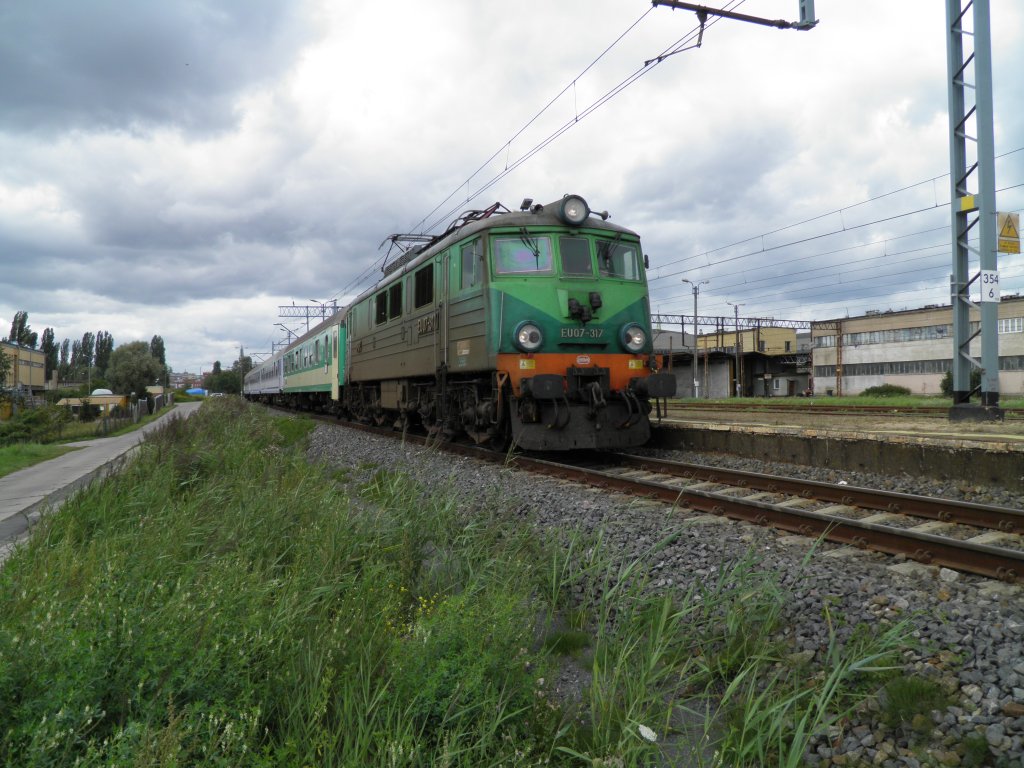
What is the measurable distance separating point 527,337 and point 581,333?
0.84 meters

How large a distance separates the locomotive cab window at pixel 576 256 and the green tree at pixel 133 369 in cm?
7282

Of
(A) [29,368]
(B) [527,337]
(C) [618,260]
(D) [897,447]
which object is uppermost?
(A) [29,368]

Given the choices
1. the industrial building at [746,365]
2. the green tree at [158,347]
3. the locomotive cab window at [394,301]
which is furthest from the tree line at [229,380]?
the locomotive cab window at [394,301]

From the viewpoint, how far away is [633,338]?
9289 mm

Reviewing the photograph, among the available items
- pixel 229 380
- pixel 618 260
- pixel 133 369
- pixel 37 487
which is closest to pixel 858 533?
pixel 618 260

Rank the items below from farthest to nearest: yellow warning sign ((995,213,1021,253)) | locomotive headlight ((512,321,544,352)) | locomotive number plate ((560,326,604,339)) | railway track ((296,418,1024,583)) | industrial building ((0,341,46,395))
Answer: industrial building ((0,341,46,395)), yellow warning sign ((995,213,1021,253)), locomotive number plate ((560,326,604,339)), locomotive headlight ((512,321,544,352)), railway track ((296,418,1024,583))

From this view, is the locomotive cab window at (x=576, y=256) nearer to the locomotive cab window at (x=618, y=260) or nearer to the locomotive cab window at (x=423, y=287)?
the locomotive cab window at (x=618, y=260)

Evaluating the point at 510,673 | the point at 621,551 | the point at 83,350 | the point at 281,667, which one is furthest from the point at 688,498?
the point at 83,350

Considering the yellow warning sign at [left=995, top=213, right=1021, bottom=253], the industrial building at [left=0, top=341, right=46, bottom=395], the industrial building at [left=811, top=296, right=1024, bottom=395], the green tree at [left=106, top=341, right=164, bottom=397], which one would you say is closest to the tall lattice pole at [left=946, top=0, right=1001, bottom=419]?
the yellow warning sign at [left=995, top=213, right=1021, bottom=253]

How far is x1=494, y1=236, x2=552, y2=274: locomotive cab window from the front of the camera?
A: 29.1 feet

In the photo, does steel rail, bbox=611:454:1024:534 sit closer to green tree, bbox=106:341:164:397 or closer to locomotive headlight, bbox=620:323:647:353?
locomotive headlight, bbox=620:323:647:353

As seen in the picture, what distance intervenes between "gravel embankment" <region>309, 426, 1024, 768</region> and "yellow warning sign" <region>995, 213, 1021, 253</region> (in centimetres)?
742

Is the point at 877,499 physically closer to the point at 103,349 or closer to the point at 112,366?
the point at 112,366

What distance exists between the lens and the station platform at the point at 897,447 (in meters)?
6.68
